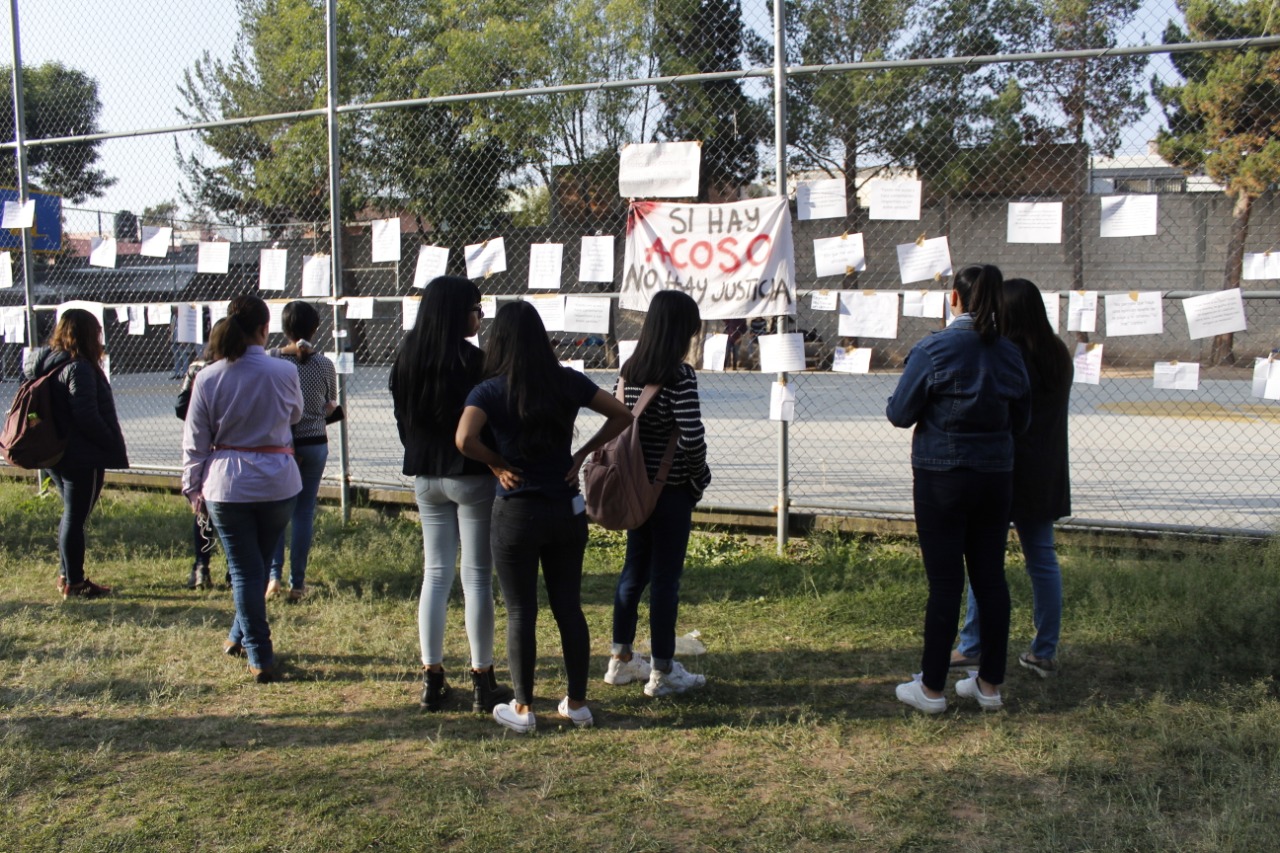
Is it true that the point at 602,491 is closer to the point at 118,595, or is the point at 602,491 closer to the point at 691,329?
the point at 691,329

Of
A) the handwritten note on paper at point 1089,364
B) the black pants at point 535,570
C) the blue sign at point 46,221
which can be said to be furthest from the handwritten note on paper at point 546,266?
the blue sign at point 46,221

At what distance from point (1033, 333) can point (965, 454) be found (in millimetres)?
669

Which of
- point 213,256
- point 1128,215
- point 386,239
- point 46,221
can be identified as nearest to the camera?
point 1128,215

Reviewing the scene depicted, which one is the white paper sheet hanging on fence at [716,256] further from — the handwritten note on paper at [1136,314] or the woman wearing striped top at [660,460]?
the woman wearing striped top at [660,460]

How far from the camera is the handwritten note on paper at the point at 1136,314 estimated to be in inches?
208

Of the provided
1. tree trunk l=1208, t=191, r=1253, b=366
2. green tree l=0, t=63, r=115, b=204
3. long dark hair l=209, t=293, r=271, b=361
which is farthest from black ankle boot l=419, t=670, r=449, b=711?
green tree l=0, t=63, r=115, b=204

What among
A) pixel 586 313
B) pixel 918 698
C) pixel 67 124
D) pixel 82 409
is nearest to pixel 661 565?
pixel 918 698

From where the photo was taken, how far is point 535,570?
12.5 feet

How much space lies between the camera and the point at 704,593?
5648 mm

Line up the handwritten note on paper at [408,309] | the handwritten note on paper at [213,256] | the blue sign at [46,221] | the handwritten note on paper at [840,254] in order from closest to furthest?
the handwritten note on paper at [840,254]
the handwritten note on paper at [408,309]
the handwritten note on paper at [213,256]
the blue sign at [46,221]

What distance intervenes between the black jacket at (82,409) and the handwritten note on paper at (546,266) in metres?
2.62

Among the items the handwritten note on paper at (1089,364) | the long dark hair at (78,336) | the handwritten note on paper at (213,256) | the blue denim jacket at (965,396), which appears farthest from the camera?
the handwritten note on paper at (213,256)

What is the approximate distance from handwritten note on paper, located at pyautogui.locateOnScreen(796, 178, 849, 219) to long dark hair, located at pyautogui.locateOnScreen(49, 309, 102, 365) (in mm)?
4144

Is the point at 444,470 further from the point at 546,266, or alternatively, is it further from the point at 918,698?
the point at 546,266
